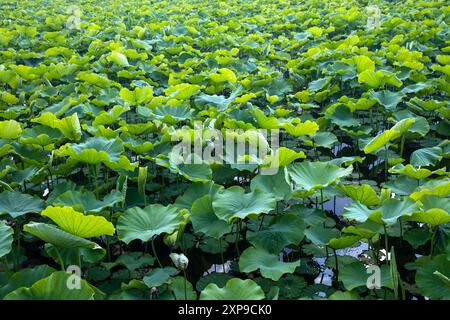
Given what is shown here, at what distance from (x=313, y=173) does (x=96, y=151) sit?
1.00m

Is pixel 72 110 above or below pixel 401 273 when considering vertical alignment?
above

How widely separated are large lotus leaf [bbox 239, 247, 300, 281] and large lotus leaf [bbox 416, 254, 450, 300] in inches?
18.1

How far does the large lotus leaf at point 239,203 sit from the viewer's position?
1972 mm

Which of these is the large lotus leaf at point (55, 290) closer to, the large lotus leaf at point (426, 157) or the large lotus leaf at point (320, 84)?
the large lotus leaf at point (426, 157)

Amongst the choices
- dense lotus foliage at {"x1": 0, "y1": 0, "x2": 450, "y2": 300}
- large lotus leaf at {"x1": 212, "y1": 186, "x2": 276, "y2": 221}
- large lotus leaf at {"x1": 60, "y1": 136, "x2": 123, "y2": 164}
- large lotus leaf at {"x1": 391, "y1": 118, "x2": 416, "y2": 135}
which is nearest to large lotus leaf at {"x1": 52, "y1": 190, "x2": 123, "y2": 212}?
dense lotus foliage at {"x1": 0, "y1": 0, "x2": 450, "y2": 300}

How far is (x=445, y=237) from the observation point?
203 centimetres

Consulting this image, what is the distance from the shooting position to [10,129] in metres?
2.62

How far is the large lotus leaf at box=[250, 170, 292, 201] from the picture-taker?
2.23 metres

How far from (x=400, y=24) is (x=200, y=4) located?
3967mm

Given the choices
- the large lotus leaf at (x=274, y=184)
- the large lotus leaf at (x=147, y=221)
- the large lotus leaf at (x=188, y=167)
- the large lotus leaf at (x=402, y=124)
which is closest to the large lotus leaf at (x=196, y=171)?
the large lotus leaf at (x=188, y=167)
